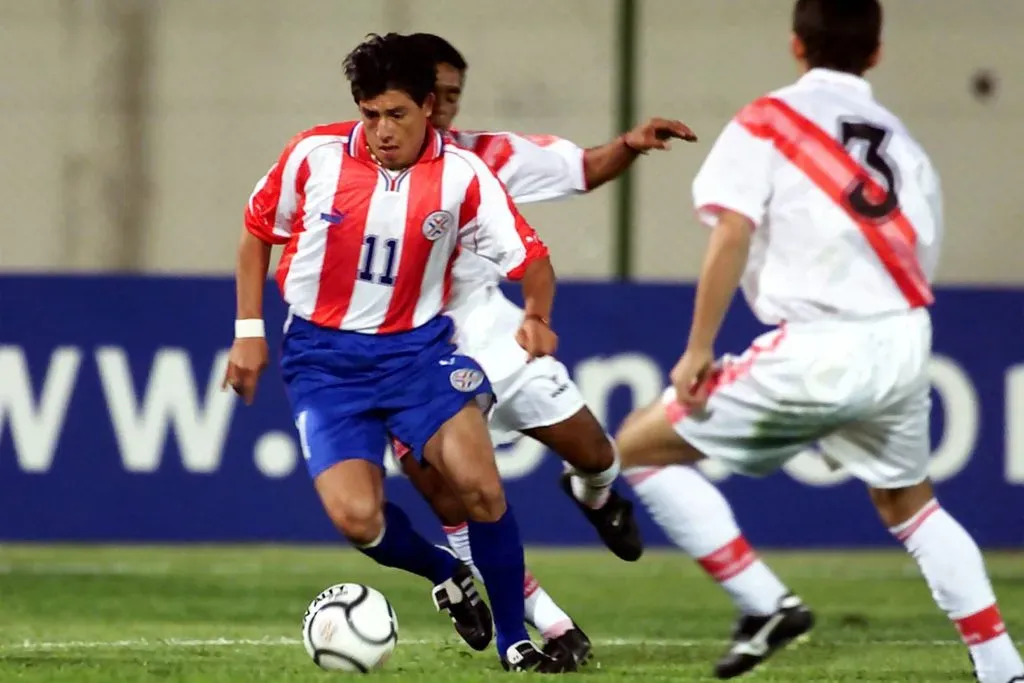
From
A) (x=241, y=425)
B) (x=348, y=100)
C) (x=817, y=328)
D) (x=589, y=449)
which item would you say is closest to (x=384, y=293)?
(x=589, y=449)

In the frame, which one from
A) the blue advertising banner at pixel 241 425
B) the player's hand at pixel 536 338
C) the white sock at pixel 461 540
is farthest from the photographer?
the blue advertising banner at pixel 241 425

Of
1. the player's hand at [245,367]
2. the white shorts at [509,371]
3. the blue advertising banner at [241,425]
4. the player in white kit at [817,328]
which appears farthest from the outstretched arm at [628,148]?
the blue advertising banner at [241,425]

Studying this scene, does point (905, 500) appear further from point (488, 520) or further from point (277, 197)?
point (277, 197)

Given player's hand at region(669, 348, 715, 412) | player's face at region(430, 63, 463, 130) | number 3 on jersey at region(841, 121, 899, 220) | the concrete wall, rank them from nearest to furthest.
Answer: player's hand at region(669, 348, 715, 412) < number 3 on jersey at region(841, 121, 899, 220) < player's face at region(430, 63, 463, 130) < the concrete wall

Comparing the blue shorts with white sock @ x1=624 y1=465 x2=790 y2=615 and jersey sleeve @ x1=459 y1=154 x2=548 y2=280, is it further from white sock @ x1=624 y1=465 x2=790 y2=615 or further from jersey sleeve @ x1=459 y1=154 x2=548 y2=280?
white sock @ x1=624 y1=465 x2=790 y2=615

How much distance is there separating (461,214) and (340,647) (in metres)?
1.25

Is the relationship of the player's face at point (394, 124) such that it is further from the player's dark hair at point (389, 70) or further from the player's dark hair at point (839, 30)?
the player's dark hair at point (839, 30)

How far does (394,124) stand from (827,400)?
1.51 meters

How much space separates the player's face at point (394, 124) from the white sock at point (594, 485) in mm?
1241

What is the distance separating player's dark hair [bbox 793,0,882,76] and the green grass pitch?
1627 millimetres

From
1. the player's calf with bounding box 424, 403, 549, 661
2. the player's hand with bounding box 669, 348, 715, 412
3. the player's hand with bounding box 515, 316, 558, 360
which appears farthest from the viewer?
the player's calf with bounding box 424, 403, 549, 661

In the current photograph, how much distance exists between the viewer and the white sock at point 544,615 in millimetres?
6207

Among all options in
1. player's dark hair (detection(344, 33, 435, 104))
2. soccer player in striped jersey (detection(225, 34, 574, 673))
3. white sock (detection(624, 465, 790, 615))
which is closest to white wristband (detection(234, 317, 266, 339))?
soccer player in striped jersey (detection(225, 34, 574, 673))

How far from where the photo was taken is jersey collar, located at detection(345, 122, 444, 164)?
611 cm
